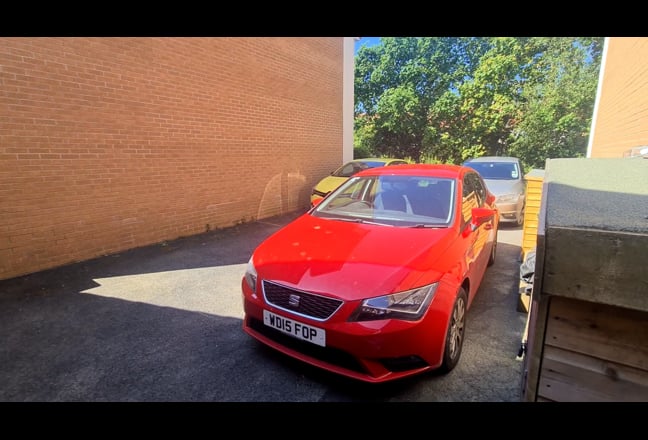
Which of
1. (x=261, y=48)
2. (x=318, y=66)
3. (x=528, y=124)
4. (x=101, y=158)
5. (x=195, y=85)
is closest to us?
(x=101, y=158)


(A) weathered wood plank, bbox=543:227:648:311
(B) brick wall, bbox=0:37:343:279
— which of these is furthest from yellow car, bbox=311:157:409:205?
(A) weathered wood plank, bbox=543:227:648:311

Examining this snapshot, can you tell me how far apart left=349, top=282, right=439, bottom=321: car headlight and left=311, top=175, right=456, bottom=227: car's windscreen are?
90cm

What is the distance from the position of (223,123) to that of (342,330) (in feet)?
19.7

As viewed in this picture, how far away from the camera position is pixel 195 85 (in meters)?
6.21

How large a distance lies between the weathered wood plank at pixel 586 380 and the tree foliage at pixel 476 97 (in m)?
16.9

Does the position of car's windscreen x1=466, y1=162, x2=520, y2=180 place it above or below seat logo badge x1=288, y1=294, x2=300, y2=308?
above

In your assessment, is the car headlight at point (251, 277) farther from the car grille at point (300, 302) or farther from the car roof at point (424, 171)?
the car roof at point (424, 171)

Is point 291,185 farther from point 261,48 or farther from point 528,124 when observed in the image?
point 528,124

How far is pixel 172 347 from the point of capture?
109 inches

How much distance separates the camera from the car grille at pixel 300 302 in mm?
2037

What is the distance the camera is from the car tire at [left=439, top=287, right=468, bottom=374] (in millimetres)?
2271

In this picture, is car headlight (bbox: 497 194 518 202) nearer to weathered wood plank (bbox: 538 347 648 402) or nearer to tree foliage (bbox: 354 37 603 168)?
weathered wood plank (bbox: 538 347 648 402)
